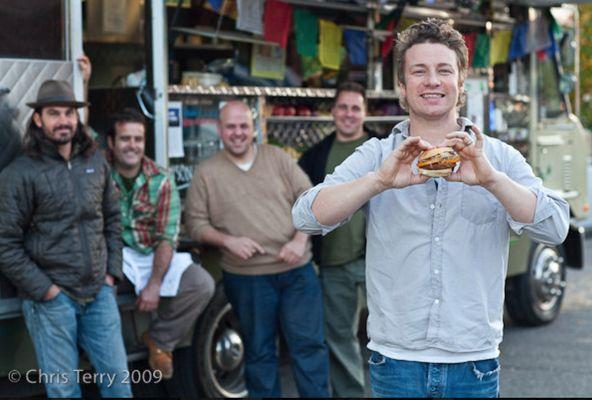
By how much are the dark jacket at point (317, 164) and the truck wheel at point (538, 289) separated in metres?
3.04

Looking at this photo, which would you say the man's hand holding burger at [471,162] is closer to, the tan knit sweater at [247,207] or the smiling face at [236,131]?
the tan knit sweater at [247,207]

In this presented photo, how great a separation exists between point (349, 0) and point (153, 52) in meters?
2.25

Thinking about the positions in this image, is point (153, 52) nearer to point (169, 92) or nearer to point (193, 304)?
point (169, 92)

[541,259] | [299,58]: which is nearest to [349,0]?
[299,58]

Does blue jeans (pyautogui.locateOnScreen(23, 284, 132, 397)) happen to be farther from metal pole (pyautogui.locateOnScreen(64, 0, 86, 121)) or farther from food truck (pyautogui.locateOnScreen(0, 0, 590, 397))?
metal pole (pyautogui.locateOnScreen(64, 0, 86, 121))

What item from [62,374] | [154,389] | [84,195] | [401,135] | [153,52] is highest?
[153,52]

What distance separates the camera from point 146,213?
6109 millimetres

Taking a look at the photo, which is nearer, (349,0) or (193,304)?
(193,304)

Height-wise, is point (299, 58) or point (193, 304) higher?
point (299, 58)

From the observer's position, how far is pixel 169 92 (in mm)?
6988

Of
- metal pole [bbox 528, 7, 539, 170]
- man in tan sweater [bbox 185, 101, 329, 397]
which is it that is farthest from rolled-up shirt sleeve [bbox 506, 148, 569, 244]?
metal pole [bbox 528, 7, 539, 170]

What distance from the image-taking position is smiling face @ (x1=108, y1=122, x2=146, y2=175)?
19.9ft

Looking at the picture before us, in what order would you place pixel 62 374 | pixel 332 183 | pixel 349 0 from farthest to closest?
1. pixel 349 0
2. pixel 62 374
3. pixel 332 183

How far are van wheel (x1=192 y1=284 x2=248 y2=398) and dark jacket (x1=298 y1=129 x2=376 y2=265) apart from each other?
0.67 m
